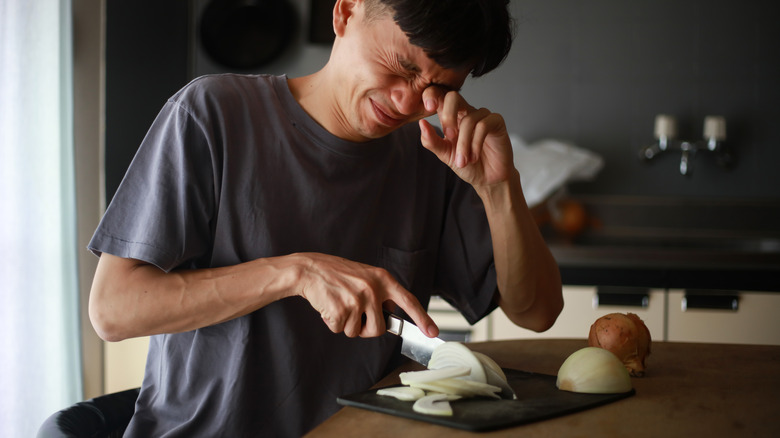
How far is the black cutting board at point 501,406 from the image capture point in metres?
0.83

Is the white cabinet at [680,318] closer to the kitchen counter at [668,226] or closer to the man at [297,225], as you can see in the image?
the kitchen counter at [668,226]

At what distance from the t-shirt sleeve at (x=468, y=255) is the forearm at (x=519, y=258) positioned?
0.03m

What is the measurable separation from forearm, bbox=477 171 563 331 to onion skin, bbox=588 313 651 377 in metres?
0.23

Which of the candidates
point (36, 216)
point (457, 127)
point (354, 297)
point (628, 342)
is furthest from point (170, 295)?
point (36, 216)

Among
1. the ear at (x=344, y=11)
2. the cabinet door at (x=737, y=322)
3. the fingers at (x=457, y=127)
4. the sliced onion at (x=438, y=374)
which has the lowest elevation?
the cabinet door at (x=737, y=322)

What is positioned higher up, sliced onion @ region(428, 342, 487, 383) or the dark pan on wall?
the dark pan on wall

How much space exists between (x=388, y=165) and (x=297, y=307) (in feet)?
1.05

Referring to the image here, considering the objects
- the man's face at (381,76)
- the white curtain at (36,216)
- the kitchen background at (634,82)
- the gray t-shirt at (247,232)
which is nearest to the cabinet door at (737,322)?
the kitchen background at (634,82)

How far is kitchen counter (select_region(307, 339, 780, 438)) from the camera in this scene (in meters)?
0.82

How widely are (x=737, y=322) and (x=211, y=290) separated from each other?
191 centimetres

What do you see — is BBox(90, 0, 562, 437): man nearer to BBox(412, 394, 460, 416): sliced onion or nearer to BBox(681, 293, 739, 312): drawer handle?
BBox(412, 394, 460, 416): sliced onion

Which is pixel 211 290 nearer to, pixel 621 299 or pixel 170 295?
pixel 170 295

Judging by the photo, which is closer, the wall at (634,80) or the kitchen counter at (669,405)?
the kitchen counter at (669,405)

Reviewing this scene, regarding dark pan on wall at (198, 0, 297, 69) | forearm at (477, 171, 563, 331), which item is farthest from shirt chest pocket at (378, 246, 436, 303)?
dark pan on wall at (198, 0, 297, 69)
